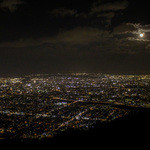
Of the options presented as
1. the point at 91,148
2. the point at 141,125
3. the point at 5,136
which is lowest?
the point at 5,136

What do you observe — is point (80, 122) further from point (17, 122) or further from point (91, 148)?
point (91, 148)

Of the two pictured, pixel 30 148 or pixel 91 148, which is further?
pixel 30 148

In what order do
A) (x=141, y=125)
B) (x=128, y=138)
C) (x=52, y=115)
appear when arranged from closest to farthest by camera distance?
(x=128, y=138)
(x=141, y=125)
(x=52, y=115)

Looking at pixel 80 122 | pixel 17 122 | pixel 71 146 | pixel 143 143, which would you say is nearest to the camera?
pixel 143 143

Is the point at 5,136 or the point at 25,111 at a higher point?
the point at 5,136

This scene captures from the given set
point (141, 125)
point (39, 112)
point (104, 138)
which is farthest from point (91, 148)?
point (39, 112)

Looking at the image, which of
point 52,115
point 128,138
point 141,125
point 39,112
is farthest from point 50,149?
point 39,112

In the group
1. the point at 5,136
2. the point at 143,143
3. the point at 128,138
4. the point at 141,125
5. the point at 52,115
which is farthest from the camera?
the point at 52,115

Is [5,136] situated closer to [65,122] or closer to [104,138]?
[65,122]

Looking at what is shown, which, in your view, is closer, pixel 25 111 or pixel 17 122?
pixel 17 122
